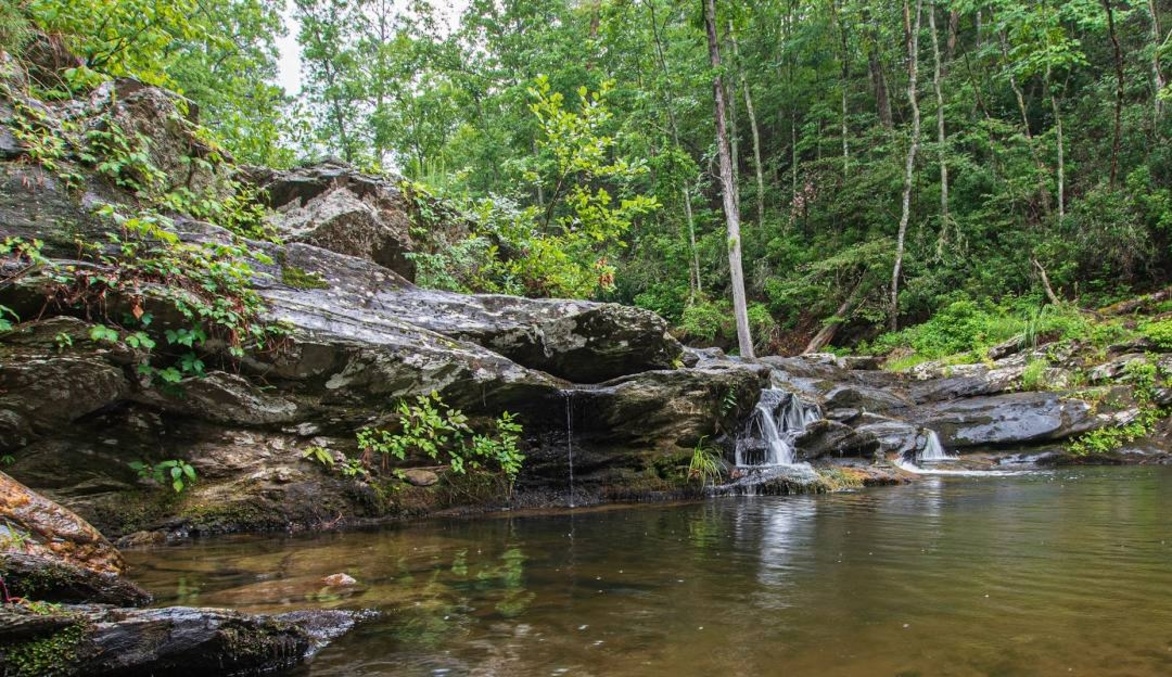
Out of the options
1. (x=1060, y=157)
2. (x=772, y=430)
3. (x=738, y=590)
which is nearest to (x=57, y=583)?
(x=738, y=590)

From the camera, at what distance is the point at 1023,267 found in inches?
735

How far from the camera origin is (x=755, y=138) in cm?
2686

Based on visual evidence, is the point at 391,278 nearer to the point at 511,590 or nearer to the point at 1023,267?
the point at 511,590

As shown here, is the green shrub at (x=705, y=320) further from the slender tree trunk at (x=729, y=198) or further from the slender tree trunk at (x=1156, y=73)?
the slender tree trunk at (x=1156, y=73)

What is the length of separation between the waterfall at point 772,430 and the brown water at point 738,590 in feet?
13.7

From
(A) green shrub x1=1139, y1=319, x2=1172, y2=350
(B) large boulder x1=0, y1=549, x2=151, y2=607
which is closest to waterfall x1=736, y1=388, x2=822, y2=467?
(A) green shrub x1=1139, y1=319, x2=1172, y2=350

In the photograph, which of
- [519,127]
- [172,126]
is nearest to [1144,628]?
[172,126]

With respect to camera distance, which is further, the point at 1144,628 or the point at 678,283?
the point at 678,283

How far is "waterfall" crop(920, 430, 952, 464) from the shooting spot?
12.8m

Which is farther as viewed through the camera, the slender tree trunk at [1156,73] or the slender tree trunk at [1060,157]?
the slender tree trunk at [1060,157]

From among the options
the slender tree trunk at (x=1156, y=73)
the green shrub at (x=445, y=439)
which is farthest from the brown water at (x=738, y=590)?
the slender tree trunk at (x=1156, y=73)

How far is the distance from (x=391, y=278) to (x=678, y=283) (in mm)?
19978

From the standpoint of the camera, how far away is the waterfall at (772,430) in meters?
11.4

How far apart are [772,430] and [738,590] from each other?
8.18 meters
